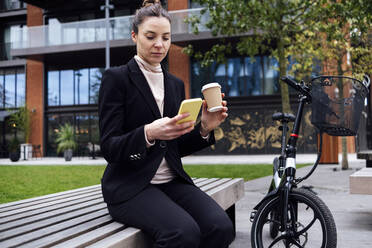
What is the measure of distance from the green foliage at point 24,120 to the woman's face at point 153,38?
26.0m

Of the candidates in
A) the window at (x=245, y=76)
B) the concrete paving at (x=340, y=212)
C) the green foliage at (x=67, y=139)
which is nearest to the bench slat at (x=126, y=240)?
the concrete paving at (x=340, y=212)

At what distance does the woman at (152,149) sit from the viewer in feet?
6.72

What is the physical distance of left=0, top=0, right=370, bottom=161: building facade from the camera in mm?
23328

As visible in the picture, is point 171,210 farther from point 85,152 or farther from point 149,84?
point 85,152

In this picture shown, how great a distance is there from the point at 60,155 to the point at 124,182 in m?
25.7

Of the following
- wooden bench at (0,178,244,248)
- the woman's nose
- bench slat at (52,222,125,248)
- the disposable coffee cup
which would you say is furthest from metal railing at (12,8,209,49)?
bench slat at (52,222,125,248)

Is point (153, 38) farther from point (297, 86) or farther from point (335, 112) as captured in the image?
point (335, 112)

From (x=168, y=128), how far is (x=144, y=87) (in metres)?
0.51

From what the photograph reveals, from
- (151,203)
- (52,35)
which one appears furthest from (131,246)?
(52,35)

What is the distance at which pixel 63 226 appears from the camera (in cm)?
213

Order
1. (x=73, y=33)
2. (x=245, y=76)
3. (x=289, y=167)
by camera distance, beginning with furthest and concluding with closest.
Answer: (x=73, y=33)
(x=245, y=76)
(x=289, y=167)

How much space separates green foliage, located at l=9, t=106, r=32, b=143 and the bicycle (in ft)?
84.1

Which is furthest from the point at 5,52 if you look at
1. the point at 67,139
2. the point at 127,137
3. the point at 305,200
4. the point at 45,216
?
the point at 305,200

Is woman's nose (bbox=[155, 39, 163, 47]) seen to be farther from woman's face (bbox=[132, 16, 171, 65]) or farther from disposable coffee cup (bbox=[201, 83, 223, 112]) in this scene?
disposable coffee cup (bbox=[201, 83, 223, 112])
